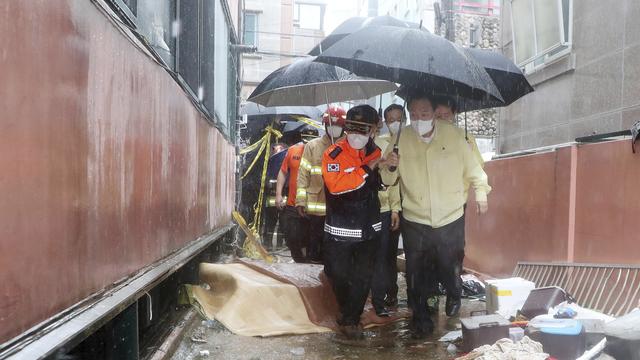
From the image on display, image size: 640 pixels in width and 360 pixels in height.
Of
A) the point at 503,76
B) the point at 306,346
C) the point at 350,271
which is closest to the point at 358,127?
the point at 350,271

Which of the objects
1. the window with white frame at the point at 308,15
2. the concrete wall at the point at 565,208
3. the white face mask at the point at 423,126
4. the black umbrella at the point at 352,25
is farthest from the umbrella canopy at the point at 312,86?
the window with white frame at the point at 308,15

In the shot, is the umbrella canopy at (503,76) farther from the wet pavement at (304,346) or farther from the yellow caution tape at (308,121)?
the yellow caution tape at (308,121)

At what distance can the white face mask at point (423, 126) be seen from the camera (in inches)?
193

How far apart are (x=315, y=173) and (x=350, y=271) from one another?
1.26m

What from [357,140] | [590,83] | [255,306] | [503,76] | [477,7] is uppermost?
[477,7]

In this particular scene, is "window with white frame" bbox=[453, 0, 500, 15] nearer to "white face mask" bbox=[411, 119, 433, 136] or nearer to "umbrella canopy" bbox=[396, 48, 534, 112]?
"umbrella canopy" bbox=[396, 48, 534, 112]

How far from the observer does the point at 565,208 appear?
5.68m

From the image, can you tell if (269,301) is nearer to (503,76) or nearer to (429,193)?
(429,193)

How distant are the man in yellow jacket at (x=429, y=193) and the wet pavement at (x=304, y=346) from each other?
27 cm

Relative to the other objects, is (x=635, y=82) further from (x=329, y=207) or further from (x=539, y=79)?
(x=329, y=207)

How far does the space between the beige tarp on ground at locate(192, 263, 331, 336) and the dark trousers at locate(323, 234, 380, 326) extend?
1.20 feet

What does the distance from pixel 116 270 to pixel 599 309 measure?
161 inches

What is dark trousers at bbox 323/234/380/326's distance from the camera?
4766 mm

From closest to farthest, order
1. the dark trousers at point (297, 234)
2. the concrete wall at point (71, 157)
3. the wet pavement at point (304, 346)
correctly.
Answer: the concrete wall at point (71, 157) → the wet pavement at point (304, 346) → the dark trousers at point (297, 234)
